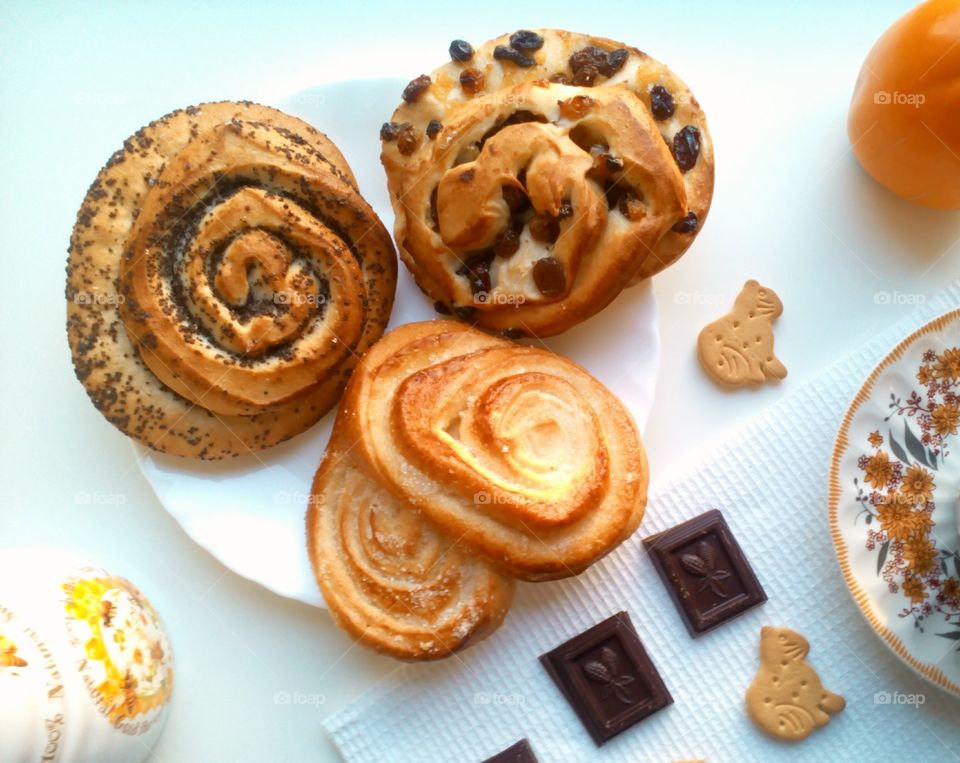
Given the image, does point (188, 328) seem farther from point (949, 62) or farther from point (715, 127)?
point (949, 62)

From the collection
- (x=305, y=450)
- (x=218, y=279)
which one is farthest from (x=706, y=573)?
(x=218, y=279)

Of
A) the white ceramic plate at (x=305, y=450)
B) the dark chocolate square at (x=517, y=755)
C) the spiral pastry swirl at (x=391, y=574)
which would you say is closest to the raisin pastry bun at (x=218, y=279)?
the white ceramic plate at (x=305, y=450)

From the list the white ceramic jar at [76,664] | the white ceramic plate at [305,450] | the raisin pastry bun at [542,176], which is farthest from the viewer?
the white ceramic plate at [305,450]

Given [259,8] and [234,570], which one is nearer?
[234,570]

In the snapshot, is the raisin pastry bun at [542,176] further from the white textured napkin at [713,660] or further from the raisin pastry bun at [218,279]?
the white textured napkin at [713,660]

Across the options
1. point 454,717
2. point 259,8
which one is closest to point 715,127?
point 259,8

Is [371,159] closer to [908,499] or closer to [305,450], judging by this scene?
[305,450]
